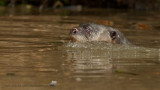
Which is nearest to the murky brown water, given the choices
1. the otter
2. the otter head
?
the otter head

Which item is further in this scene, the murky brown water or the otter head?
the otter head

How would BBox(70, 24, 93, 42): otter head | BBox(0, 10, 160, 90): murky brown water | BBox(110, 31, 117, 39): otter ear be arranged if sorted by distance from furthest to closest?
1. BBox(110, 31, 117, 39): otter ear
2. BBox(70, 24, 93, 42): otter head
3. BBox(0, 10, 160, 90): murky brown water

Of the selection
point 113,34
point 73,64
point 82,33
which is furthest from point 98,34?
point 73,64

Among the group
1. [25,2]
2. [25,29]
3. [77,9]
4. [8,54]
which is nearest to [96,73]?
[8,54]

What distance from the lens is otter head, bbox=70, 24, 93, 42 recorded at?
720 cm

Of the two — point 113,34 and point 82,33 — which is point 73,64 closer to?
point 82,33

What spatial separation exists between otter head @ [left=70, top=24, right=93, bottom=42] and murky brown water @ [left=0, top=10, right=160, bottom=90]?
0.41 feet

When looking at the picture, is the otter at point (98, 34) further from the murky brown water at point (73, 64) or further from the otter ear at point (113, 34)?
the murky brown water at point (73, 64)

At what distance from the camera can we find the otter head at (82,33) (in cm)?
720

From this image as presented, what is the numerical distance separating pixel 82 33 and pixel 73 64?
1785 mm

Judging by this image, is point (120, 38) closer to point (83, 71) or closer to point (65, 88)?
point (83, 71)

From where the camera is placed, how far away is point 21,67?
535cm

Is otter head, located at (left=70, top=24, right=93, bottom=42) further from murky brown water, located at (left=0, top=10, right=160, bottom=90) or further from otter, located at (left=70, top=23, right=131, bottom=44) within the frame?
murky brown water, located at (left=0, top=10, right=160, bottom=90)

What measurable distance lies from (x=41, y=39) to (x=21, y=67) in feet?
10.9
